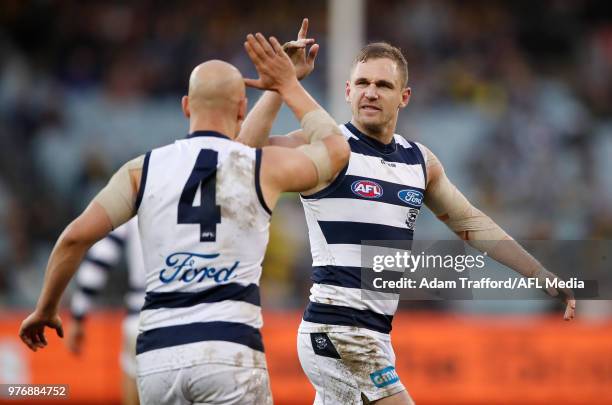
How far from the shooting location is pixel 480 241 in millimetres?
6445

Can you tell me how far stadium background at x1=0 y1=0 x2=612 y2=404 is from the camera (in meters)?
11.7

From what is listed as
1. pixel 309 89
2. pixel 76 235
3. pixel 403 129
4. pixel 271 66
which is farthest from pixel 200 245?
pixel 309 89

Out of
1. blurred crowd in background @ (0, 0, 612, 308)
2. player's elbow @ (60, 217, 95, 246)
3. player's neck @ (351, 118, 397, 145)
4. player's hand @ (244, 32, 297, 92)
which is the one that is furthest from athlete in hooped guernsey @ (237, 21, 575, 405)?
blurred crowd in background @ (0, 0, 612, 308)

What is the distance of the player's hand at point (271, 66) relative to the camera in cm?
520

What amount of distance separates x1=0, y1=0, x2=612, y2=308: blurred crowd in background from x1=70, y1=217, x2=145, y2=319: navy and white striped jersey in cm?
471

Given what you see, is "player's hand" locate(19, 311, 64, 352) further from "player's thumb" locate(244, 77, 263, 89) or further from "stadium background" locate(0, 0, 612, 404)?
"stadium background" locate(0, 0, 612, 404)

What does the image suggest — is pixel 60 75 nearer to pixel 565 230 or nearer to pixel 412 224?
pixel 565 230

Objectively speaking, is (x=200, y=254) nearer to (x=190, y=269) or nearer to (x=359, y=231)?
(x=190, y=269)

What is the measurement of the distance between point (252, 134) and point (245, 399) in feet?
5.29

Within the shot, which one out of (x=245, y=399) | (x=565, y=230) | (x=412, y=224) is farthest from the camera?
(x=565, y=230)

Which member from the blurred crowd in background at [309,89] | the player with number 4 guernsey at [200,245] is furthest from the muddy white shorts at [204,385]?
the blurred crowd in background at [309,89]

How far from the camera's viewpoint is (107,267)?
9453 mm

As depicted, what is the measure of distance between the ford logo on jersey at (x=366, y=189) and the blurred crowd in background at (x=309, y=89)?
25.5 feet

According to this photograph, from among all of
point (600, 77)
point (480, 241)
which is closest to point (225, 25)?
point (600, 77)
